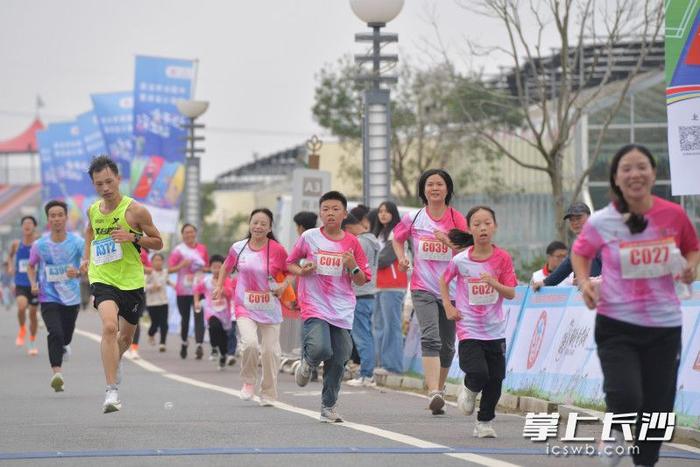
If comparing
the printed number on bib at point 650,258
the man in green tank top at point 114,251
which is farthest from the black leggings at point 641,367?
the man in green tank top at point 114,251

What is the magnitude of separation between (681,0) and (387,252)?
→ 5.48 m

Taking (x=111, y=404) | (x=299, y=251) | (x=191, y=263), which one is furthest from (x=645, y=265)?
(x=191, y=263)

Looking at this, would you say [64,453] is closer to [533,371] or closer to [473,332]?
[473,332]

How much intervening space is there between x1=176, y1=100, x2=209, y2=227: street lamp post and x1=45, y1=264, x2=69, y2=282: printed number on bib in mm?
17527

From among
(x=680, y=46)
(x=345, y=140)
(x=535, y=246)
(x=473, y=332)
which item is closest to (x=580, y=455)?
(x=473, y=332)

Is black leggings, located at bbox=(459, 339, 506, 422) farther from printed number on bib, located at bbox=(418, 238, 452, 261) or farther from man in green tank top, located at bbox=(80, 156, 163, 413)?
man in green tank top, located at bbox=(80, 156, 163, 413)

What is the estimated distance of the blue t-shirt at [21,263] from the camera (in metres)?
23.2

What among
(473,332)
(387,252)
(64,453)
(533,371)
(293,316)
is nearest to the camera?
(64,453)

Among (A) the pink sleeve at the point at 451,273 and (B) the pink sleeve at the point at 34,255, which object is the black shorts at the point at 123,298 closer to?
(A) the pink sleeve at the point at 451,273

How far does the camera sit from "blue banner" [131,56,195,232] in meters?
37.0

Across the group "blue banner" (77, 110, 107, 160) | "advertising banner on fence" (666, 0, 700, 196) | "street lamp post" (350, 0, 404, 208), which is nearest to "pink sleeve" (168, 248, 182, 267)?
"street lamp post" (350, 0, 404, 208)

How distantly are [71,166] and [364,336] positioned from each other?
36889 millimetres

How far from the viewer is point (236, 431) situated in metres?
11.4

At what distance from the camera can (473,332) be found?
36.8 feet
